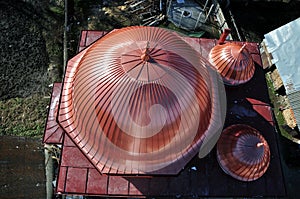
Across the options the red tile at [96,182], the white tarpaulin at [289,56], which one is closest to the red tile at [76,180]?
the red tile at [96,182]

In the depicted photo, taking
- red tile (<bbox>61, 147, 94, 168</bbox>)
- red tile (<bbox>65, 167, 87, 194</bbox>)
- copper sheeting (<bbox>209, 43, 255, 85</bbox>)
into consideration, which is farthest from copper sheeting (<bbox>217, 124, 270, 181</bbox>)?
red tile (<bbox>65, 167, 87, 194</bbox>)

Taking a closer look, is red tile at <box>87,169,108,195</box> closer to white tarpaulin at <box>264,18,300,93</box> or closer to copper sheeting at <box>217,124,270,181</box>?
copper sheeting at <box>217,124,270,181</box>

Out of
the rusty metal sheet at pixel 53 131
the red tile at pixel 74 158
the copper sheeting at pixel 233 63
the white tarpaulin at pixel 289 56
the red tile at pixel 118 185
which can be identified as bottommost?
the red tile at pixel 118 185

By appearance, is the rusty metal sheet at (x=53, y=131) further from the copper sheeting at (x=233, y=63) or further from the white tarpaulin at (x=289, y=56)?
the white tarpaulin at (x=289, y=56)

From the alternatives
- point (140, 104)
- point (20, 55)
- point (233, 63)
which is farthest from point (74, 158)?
point (20, 55)

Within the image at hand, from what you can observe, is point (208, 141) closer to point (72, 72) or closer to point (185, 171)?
point (185, 171)

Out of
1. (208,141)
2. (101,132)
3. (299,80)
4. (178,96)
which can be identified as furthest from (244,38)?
(101,132)
